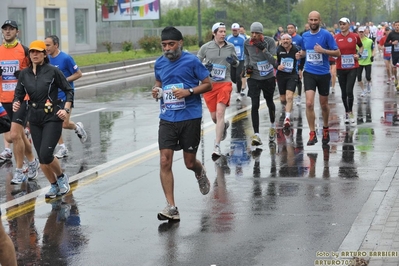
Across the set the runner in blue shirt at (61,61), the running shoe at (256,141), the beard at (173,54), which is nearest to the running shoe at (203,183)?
the beard at (173,54)

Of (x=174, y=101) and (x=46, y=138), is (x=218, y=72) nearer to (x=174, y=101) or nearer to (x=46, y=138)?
(x=46, y=138)

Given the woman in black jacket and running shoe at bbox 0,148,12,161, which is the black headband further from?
→ running shoe at bbox 0,148,12,161

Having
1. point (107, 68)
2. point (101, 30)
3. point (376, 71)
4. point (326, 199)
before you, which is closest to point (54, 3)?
point (101, 30)

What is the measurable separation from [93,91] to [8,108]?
13292 mm

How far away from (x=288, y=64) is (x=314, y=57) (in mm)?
2716

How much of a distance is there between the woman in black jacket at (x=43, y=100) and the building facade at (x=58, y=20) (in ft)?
117

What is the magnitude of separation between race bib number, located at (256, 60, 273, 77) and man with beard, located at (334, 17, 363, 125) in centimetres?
274

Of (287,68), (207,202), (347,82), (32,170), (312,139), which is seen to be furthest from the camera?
(347,82)

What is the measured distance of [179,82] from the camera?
8.88m

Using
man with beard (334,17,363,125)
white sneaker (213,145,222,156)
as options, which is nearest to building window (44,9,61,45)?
man with beard (334,17,363,125)

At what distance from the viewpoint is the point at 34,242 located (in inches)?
314

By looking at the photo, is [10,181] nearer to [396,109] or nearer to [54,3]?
[396,109]

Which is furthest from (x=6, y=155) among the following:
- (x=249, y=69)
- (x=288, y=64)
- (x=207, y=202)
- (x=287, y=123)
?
(x=288, y=64)

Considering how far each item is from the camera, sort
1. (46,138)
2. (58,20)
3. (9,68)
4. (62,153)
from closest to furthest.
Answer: (46,138) < (9,68) < (62,153) < (58,20)
